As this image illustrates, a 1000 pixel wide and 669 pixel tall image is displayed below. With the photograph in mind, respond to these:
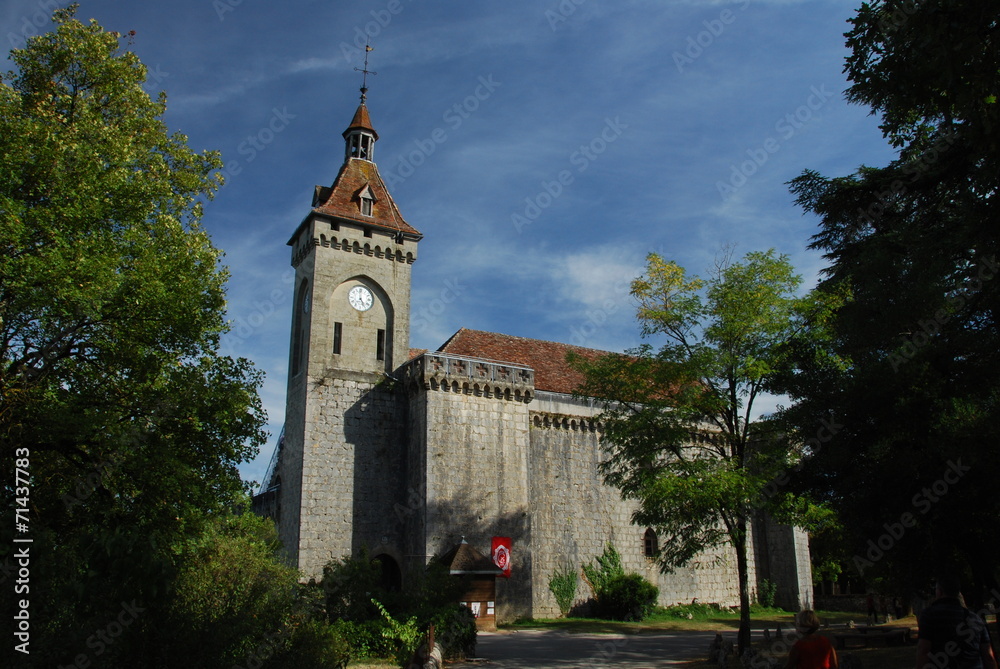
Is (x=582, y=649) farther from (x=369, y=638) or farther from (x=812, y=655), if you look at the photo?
(x=812, y=655)

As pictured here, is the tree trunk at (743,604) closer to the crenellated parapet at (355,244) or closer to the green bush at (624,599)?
the green bush at (624,599)

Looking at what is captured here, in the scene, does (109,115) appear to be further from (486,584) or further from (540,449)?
(540,449)

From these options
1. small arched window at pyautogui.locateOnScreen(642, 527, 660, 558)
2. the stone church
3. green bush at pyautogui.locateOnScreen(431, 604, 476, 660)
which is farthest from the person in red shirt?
small arched window at pyautogui.locateOnScreen(642, 527, 660, 558)

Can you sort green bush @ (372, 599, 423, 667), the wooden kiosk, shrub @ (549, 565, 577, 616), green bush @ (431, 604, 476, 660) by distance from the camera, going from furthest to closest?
1. shrub @ (549, 565, 577, 616)
2. the wooden kiosk
3. green bush @ (431, 604, 476, 660)
4. green bush @ (372, 599, 423, 667)

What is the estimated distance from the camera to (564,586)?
89.4 feet

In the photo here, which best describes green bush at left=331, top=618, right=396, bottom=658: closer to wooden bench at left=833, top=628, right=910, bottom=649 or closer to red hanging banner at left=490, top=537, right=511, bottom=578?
red hanging banner at left=490, top=537, right=511, bottom=578

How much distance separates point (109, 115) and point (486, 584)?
1729 centimetres

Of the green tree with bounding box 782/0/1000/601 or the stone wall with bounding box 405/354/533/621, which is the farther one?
the stone wall with bounding box 405/354/533/621

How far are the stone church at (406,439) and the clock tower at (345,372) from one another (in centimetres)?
5

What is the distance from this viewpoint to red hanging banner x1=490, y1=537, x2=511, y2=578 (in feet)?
82.8

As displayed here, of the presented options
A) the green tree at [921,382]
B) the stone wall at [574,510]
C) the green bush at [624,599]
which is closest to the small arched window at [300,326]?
the stone wall at [574,510]

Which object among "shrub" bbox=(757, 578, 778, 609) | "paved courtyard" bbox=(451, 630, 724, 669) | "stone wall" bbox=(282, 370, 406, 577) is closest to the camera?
"paved courtyard" bbox=(451, 630, 724, 669)

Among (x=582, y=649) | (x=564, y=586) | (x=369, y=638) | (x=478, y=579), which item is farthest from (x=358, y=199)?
(x=582, y=649)

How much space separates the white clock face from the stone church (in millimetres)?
54
